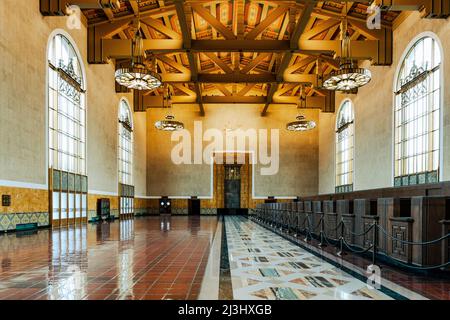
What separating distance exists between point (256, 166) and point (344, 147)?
775 cm

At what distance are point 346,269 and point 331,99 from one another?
20.5 metres

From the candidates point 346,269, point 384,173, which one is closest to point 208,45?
point 384,173

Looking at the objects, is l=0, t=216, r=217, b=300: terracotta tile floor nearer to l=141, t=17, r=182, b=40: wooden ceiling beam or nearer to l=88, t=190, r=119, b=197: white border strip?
l=88, t=190, r=119, b=197: white border strip

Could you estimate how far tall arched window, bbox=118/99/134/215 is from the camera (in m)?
21.1

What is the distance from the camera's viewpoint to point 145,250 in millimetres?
7070

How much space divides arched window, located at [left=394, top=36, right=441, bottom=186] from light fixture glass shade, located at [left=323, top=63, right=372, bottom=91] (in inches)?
96.8

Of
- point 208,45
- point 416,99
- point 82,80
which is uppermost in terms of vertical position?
point 208,45

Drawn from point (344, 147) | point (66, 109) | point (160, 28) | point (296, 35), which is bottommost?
point (344, 147)

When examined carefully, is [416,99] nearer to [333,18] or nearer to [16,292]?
[333,18]

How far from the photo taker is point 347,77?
1231 cm

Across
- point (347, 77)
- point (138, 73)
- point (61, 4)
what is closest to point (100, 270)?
point (138, 73)

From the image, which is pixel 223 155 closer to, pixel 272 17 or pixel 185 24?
pixel 272 17

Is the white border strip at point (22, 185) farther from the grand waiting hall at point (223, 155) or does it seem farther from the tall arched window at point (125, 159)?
the tall arched window at point (125, 159)

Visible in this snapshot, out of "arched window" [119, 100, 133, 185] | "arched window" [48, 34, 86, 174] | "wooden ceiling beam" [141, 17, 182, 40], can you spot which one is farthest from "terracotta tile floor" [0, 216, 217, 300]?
"arched window" [119, 100, 133, 185]
